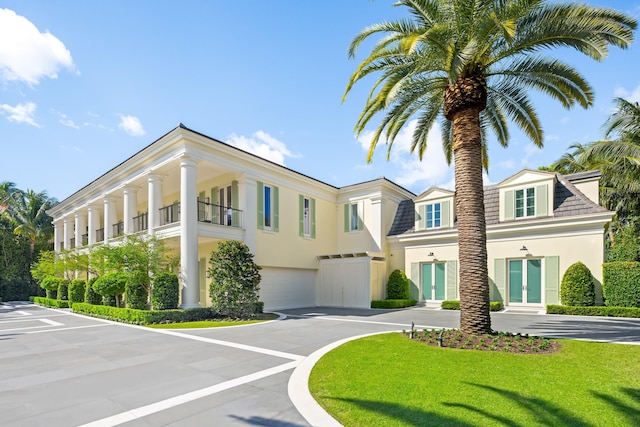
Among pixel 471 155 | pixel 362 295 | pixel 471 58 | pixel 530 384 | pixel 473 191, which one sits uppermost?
pixel 471 58

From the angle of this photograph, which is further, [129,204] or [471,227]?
[129,204]

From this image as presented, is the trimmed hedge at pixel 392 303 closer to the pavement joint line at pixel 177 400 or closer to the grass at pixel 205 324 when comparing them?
the grass at pixel 205 324

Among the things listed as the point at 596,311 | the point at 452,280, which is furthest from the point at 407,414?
the point at 452,280

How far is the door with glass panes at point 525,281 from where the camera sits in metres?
17.0

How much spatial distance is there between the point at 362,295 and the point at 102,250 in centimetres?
1342

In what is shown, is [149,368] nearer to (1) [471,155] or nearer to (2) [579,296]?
(1) [471,155]

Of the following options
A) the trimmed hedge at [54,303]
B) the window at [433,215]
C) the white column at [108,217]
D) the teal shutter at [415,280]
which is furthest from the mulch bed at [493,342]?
the trimmed hedge at [54,303]

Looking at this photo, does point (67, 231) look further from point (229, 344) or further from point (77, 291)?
point (229, 344)

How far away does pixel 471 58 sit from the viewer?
30.1ft

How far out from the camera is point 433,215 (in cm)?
2116

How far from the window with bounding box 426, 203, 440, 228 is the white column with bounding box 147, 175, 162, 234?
48.9ft

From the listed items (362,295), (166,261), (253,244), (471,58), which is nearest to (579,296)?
(362,295)

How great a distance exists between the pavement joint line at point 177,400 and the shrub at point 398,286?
14512 millimetres

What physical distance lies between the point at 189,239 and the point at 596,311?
17238mm
